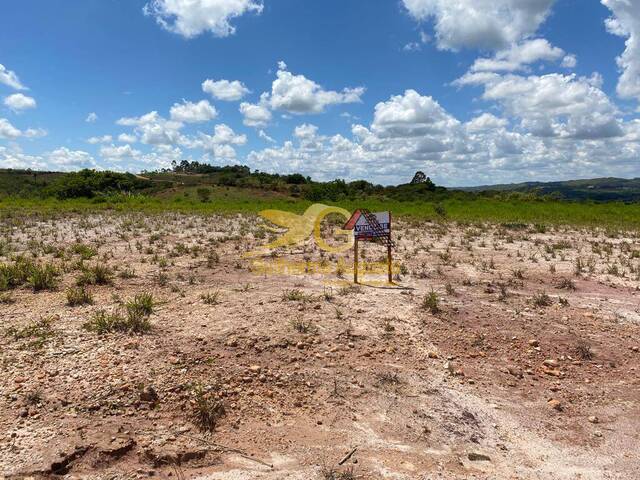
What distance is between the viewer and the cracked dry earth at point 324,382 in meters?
3.46

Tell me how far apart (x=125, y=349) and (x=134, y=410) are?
1032 millimetres

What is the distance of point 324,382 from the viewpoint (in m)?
4.50

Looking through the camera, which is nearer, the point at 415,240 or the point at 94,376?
the point at 94,376

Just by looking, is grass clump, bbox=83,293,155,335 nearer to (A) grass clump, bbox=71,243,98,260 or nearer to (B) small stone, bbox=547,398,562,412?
(B) small stone, bbox=547,398,562,412

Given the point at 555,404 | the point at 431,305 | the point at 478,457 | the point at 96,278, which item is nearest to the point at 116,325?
the point at 96,278

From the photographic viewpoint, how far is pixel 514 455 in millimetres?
3682

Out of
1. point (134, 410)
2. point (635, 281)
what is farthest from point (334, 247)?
point (134, 410)

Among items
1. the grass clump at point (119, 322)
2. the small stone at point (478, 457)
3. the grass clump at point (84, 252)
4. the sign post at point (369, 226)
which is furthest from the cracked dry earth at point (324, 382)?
the grass clump at point (84, 252)

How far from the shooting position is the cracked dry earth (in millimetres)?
3463

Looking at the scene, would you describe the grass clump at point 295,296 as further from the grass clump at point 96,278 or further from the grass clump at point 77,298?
the grass clump at point 96,278

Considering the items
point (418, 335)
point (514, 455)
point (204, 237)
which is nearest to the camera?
point (514, 455)

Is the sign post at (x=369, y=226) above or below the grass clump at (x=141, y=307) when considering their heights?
above

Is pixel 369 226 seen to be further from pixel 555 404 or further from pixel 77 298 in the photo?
pixel 77 298

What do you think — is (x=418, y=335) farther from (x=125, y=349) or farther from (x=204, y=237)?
(x=204, y=237)
